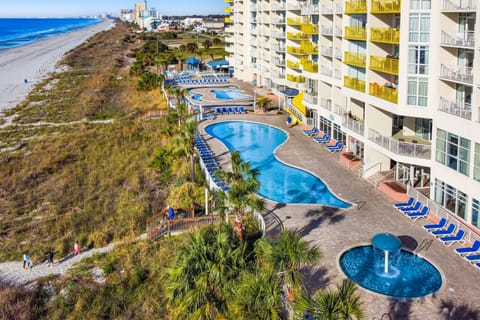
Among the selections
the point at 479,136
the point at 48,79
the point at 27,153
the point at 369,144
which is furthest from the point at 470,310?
the point at 48,79

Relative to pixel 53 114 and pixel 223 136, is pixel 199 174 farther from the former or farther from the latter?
pixel 53 114

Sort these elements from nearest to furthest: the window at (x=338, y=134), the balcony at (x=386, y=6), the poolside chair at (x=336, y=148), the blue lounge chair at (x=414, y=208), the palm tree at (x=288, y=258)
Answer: the palm tree at (x=288, y=258) → the blue lounge chair at (x=414, y=208) → the balcony at (x=386, y=6) → the poolside chair at (x=336, y=148) → the window at (x=338, y=134)

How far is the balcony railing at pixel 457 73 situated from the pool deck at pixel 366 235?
21.1 feet

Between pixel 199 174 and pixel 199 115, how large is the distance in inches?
654

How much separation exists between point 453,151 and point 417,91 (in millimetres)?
3638

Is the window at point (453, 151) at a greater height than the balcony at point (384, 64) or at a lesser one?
lesser

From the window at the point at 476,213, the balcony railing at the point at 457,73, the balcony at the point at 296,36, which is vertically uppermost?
the balcony at the point at 296,36

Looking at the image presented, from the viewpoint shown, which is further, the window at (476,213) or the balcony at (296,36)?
the balcony at (296,36)

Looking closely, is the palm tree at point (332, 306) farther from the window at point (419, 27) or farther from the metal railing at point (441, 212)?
the window at point (419, 27)

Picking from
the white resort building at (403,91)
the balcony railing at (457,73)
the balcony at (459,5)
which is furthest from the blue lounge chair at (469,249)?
the balcony at (459,5)

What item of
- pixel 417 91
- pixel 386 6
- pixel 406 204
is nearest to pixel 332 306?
pixel 406 204

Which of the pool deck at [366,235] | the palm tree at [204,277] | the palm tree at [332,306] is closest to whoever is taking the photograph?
the palm tree at [332,306]

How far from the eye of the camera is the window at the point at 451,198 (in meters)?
21.8

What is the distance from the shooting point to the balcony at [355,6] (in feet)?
97.4
